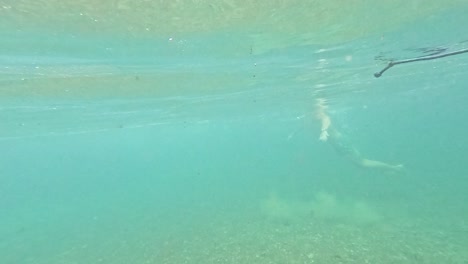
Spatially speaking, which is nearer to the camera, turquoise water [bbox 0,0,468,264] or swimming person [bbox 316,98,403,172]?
turquoise water [bbox 0,0,468,264]

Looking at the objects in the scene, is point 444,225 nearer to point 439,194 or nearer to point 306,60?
point 439,194

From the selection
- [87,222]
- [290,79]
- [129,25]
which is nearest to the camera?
[129,25]

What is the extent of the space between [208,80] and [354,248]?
12.9 meters

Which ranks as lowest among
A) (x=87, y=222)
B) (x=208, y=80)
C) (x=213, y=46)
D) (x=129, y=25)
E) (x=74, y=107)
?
(x=87, y=222)

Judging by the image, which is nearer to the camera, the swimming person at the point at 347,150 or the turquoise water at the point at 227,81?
the turquoise water at the point at 227,81

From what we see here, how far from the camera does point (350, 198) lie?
2598 cm

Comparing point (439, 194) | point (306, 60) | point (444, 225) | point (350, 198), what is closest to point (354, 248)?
point (444, 225)

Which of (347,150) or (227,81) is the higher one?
(227,81)

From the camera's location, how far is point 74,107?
25.8 metres

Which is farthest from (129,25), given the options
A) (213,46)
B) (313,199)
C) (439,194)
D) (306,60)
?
(439,194)

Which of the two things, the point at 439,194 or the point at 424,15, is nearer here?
the point at 424,15

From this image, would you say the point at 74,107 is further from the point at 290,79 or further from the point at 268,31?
the point at 268,31

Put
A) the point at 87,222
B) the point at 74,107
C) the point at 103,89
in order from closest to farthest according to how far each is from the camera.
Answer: the point at 103,89 < the point at 74,107 < the point at 87,222

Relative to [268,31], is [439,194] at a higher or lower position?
lower
